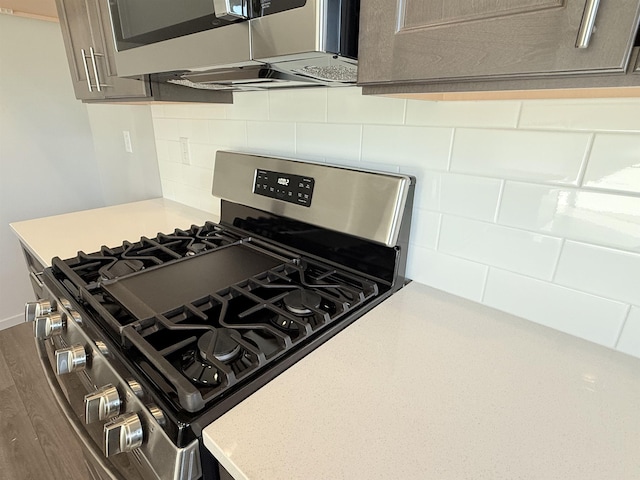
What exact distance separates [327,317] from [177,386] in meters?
0.30

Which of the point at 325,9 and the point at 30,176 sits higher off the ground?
the point at 325,9

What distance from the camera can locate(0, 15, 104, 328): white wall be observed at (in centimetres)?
195

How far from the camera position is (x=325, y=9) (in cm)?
49

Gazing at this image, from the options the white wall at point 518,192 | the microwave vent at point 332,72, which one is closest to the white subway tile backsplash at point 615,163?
the white wall at point 518,192

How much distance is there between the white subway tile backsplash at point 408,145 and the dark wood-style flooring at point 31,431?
59.4 inches

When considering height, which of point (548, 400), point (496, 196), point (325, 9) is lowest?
point (548, 400)

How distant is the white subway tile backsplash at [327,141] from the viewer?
0.94 metres

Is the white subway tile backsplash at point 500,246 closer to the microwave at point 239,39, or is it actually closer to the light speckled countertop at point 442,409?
the light speckled countertop at point 442,409

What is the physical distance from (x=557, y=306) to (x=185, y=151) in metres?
1.44

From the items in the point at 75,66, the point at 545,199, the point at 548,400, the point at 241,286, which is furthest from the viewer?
the point at 75,66

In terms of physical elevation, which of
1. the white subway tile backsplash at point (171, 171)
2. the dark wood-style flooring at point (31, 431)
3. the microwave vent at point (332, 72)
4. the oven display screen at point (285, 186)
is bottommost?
the dark wood-style flooring at point (31, 431)

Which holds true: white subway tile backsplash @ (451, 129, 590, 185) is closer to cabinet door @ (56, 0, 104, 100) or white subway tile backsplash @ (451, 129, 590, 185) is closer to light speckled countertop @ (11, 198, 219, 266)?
light speckled countertop @ (11, 198, 219, 266)

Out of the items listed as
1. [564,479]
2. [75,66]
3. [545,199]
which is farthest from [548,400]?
[75,66]

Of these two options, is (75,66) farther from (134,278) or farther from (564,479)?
(564,479)
